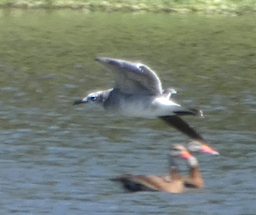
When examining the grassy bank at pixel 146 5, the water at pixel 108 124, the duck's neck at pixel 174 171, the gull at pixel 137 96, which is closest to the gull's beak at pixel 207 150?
the water at pixel 108 124

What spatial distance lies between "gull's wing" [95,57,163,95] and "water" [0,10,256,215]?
156 cm

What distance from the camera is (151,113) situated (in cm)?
1205

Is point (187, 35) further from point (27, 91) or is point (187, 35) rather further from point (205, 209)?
point (205, 209)

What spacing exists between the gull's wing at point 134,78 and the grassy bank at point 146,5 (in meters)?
25.0

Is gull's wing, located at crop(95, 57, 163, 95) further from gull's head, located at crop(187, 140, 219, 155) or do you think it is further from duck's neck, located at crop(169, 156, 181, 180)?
gull's head, located at crop(187, 140, 219, 155)

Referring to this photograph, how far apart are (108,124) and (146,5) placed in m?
21.9

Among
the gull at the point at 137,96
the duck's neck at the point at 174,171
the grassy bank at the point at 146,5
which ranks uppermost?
the gull at the point at 137,96

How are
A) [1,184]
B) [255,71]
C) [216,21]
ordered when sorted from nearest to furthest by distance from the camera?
[1,184], [255,71], [216,21]

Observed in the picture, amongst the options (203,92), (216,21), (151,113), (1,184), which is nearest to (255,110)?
(203,92)

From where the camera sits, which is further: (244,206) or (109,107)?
(109,107)

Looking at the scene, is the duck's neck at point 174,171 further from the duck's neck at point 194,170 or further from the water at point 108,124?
the water at point 108,124

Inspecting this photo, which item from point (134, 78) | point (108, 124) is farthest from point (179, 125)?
point (108, 124)

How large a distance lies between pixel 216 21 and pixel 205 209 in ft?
76.9

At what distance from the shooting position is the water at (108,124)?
11906 millimetres
